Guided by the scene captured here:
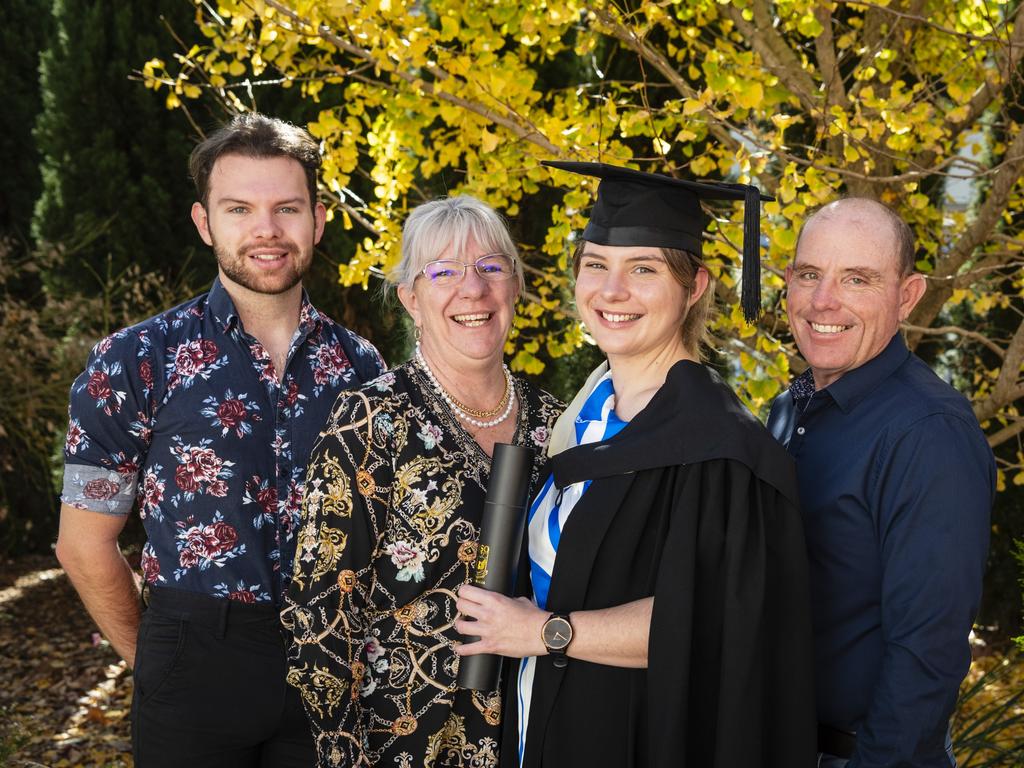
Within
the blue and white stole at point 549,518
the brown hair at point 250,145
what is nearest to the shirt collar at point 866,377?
the blue and white stole at point 549,518

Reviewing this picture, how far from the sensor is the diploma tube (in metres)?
2.07

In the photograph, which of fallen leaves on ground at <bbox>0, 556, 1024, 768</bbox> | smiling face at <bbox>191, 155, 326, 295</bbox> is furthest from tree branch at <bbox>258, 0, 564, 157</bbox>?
fallen leaves on ground at <bbox>0, 556, 1024, 768</bbox>

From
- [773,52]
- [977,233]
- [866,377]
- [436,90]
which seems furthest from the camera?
[773,52]

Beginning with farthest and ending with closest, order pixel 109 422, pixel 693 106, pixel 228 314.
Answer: pixel 693 106 → pixel 228 314 → pixel 109 422

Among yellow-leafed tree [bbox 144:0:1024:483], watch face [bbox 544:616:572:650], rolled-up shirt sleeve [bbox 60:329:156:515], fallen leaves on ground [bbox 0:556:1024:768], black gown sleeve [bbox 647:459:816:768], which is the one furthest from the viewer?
fallen leaves on ground [bbox 0:556:1024:768]

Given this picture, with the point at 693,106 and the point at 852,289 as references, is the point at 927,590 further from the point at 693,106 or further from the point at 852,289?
the point at 693,106

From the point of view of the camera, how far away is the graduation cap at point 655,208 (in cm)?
211

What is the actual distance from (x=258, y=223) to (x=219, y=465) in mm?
615

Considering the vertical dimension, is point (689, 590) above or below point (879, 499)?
below

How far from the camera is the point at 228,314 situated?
265 cm

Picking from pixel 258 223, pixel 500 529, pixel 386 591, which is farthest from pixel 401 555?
pixel 258 223

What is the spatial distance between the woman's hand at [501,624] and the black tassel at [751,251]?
2.37 ft

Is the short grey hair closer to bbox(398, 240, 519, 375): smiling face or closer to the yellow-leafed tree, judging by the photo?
bbox(398, 240, 519, 375): smiling face

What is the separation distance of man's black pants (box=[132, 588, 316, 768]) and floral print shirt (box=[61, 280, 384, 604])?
6 centimetres
